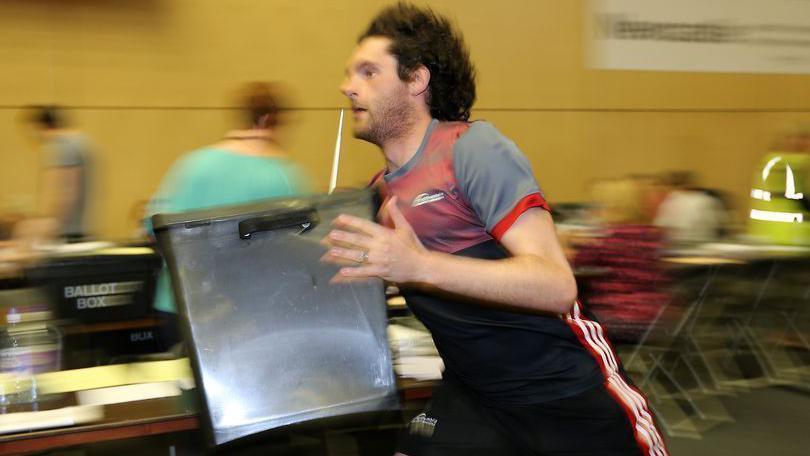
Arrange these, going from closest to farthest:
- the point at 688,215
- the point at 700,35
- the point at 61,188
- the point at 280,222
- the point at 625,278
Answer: the point at 280,222 < the point at 625,278 < the point at 61,188 < the point at 688,215 < the point at 700,35

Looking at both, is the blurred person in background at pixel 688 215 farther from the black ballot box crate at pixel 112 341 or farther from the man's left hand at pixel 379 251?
the man's left hand at pixel 379 251

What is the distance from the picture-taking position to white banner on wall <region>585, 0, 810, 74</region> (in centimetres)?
927

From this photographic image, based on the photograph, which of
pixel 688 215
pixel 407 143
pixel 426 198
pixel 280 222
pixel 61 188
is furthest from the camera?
pixel 688 215

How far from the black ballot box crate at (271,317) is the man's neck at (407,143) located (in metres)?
0.26

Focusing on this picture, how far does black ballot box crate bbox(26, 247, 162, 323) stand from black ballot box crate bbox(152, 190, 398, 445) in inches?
99.1

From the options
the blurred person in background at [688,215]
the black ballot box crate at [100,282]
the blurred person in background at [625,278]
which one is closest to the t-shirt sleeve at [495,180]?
the black ballot box crate at [100,282]

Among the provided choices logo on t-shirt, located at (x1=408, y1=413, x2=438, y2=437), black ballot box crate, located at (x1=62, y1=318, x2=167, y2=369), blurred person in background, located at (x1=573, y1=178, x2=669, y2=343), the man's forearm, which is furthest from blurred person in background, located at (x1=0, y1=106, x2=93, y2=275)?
the man's forearm

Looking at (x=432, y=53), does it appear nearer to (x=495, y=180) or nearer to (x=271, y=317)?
(x=495, y=180)

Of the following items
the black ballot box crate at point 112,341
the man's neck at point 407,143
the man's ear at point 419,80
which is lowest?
the black ballot box crate at point 112,341

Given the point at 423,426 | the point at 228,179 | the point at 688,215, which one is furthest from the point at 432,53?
the point at 688,215

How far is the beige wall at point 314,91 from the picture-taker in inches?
273

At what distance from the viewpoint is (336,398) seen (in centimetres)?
186

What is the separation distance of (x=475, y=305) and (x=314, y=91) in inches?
244

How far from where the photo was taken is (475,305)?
196 cm
